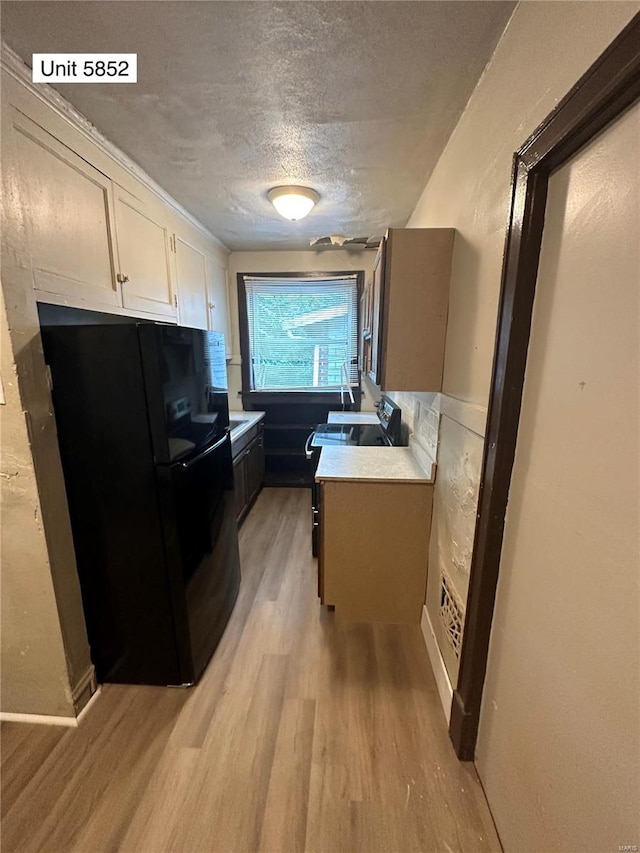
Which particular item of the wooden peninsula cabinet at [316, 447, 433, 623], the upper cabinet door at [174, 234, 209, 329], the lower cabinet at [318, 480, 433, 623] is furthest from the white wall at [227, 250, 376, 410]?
the lower cabinet at [318, 480, 433, 623]

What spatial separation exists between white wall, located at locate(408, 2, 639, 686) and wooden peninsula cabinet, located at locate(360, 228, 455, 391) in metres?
0.06

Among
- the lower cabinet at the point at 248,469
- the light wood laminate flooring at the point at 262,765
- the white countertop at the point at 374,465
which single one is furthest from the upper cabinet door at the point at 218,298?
the light wood laminate flooring at the point at 262,765

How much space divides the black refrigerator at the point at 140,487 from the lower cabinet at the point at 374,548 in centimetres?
62

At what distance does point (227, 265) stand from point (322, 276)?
97 cm

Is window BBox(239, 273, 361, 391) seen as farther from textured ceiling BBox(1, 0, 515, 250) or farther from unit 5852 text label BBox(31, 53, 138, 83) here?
unit 5852 text label BBox(31, 53, 138, 83)

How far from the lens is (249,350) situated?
12.3 ft

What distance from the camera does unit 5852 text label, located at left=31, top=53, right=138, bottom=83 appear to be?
117 centimetres

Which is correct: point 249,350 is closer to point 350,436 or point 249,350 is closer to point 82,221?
point 350,436

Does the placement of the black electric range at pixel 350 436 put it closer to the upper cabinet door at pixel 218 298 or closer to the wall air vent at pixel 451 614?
the wall air vent at pixel 451 614

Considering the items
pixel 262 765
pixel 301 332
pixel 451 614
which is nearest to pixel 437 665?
pixel 451 614

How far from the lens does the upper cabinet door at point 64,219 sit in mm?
1227

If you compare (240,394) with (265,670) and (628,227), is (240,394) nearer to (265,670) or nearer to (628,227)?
(265,670)

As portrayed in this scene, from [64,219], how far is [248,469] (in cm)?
227

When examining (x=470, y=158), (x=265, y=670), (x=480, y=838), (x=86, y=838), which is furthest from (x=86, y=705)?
(x=470, y=158)
